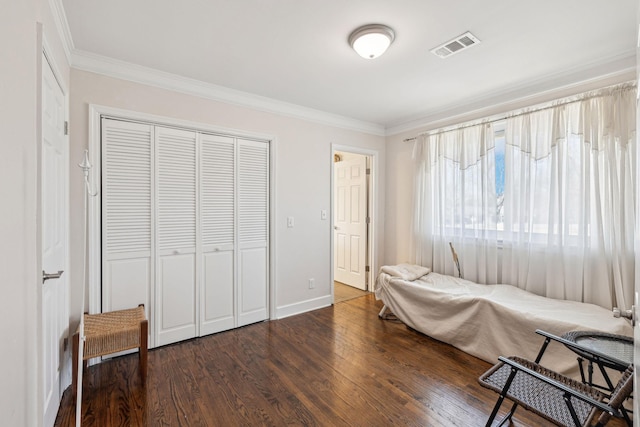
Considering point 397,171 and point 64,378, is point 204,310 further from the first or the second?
point 397,171

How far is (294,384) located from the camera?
7.00 feet

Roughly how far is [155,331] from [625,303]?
3.95m

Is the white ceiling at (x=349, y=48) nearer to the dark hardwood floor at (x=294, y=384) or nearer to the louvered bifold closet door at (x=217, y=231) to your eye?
the louvered bifold closet door at (x=217, y=231)

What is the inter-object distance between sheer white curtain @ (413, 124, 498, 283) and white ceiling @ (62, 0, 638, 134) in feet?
2.00

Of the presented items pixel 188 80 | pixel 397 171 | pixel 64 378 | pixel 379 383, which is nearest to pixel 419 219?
pixel 397 171

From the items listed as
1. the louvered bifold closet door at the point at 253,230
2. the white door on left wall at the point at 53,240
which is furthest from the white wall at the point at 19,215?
the louvered bifold closet door at the point at 253,230

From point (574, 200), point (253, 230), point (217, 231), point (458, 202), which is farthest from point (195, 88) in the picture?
point (574, 200)

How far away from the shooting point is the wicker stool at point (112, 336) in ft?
6.47

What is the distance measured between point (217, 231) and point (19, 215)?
194cm

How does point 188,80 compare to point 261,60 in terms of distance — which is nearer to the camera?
point 261,60

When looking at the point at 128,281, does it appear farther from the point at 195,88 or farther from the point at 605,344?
the point at 605,344

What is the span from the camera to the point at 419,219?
382 cm

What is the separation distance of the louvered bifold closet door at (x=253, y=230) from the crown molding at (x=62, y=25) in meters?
1.44

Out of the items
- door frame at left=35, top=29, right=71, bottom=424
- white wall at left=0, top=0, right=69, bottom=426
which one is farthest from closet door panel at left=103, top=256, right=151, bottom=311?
white wall at left=0, top=0, right=69, bottom=426
